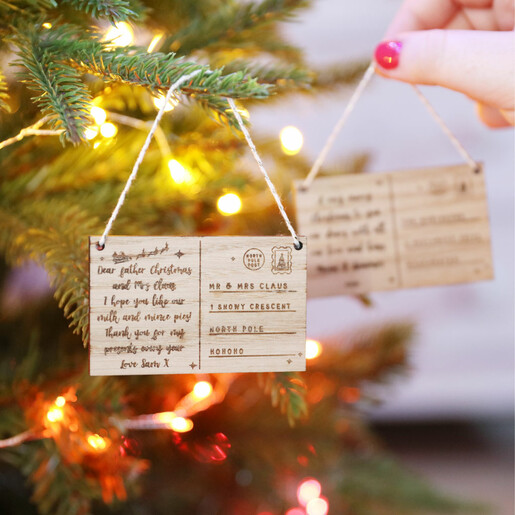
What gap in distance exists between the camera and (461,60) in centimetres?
46

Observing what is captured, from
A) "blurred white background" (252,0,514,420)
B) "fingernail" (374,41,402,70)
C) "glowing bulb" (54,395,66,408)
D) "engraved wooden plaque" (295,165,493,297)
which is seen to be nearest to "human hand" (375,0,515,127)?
"fingernail" (374,41,402,70)

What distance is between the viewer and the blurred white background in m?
1.38

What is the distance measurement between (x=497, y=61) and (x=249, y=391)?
0.53 meters

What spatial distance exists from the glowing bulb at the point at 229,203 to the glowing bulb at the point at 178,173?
44 mm

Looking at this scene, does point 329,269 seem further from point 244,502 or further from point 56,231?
point 244,502

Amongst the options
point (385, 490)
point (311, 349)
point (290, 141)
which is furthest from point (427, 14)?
point (385, 490)

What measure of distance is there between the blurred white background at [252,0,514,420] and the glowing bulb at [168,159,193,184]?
2.82 feet

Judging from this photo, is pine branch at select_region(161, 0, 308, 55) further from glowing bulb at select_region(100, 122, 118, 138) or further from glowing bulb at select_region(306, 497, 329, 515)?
glowing bulb at select_region(306, 497, 329, 515)

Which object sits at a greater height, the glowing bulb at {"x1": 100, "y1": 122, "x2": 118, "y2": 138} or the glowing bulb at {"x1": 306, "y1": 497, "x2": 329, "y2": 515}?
the glowing bulb at {"x1": 100, "y1": 122, "x2": 118, "y2": 138}

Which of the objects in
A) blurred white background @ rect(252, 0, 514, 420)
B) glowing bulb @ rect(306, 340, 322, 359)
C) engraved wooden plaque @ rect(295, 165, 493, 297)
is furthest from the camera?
blurred white background @ rect(252, 0, 514, 420)

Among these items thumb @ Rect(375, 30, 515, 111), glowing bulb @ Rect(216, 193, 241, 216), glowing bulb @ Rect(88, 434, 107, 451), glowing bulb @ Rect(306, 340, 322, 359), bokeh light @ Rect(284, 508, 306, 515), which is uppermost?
thumb @ Rect(375, 30, 515, 111)

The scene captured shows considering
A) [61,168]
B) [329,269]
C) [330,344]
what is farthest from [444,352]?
[61,168]

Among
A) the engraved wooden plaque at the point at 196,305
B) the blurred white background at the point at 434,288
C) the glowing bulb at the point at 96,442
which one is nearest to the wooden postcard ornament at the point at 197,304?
the engraved wooden plaque at the point at 196,305

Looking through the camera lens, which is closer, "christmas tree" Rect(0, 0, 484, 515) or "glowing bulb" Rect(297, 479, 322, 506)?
"christmas tree" Rect(0, 0, 484, 515)
